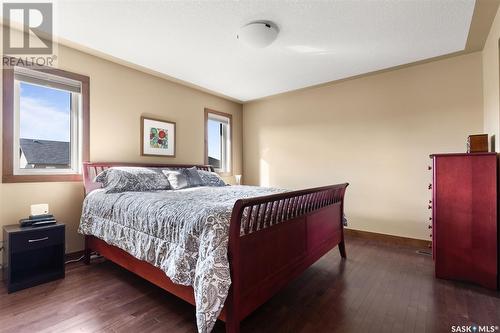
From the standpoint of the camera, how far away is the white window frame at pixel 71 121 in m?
2.59

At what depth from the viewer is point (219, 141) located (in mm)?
5105

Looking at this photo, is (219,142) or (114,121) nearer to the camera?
(114,121)

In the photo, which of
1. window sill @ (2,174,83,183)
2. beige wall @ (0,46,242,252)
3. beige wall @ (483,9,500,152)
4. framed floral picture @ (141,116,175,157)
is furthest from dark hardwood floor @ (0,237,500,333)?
framed floral picture @ (141,116,175,157)

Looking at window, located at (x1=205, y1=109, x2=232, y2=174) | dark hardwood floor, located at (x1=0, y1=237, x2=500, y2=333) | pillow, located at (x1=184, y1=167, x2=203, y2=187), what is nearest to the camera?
dark hardwood floor, located at (x1=0, y1=237, x2=500, y2=333)

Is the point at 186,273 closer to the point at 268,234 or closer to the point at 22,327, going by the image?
the point at 268,234

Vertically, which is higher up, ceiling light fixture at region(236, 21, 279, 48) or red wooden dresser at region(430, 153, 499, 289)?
ceiling light fixture at region(236, 21, 279, 48)

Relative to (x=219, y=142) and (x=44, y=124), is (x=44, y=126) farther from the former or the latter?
(x=219, y=142)

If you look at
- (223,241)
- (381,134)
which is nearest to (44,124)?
(223,241)

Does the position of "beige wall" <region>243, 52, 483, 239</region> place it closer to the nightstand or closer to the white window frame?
the white window frame

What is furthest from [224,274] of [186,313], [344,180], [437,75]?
[437,75]

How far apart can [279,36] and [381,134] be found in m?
2.16

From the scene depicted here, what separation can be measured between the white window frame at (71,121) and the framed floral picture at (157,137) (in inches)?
30.9

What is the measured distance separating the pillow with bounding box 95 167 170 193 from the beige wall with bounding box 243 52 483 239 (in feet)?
8.17

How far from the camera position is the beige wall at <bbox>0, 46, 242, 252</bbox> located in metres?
2.67
